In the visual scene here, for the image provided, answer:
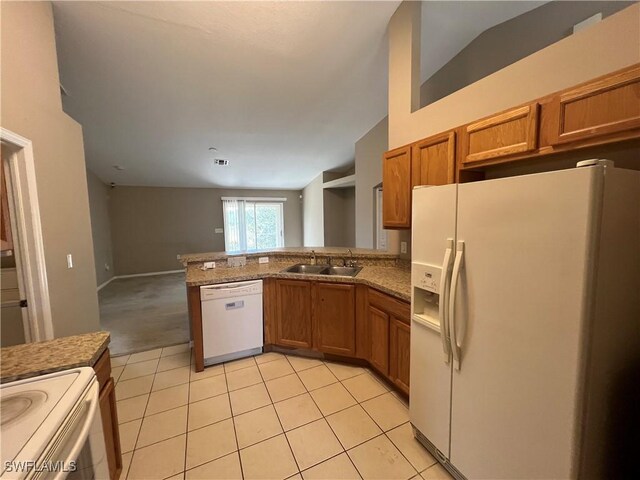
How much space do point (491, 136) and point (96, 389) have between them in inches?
96.1

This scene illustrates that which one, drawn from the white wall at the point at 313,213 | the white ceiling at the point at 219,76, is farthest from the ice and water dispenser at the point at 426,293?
the white wall at the point at 313,213

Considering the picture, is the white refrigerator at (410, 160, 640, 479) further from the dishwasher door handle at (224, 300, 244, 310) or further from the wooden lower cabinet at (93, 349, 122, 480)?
the dishwasher door handle at (224, 300, 244, 310)

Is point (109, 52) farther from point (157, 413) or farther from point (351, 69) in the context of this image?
point (157, 413)

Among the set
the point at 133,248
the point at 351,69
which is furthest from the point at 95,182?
the point at 351,69

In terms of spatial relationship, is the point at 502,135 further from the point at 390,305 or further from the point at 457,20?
the point at 457,20

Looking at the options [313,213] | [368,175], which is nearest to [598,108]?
[368,175]

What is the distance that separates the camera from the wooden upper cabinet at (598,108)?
1.08m

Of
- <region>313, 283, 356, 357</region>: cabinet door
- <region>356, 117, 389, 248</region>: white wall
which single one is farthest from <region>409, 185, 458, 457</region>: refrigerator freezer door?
<region>356, 117, 389, 248</region>: white wall

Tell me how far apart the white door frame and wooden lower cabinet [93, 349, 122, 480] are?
817mm

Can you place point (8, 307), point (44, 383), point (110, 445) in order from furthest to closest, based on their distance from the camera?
point (8, 307)
point (110, 445)
point (44, 383)

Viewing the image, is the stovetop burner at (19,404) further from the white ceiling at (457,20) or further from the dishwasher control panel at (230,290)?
the white ceiling at (457,20)

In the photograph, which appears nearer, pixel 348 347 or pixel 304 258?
pixel 348 347

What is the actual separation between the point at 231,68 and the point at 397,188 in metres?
2.24

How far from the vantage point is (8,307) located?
1.96m
